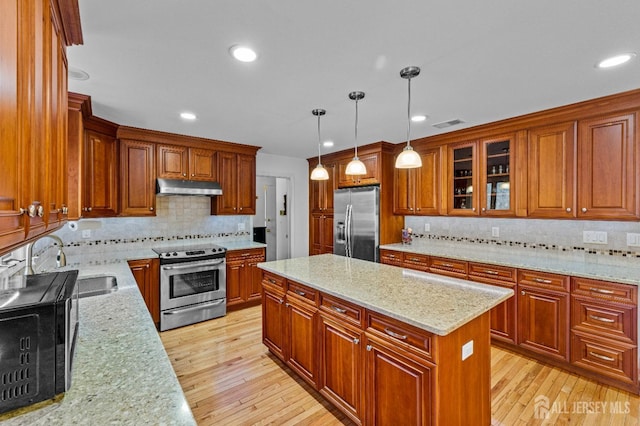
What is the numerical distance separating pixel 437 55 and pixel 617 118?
204 cm

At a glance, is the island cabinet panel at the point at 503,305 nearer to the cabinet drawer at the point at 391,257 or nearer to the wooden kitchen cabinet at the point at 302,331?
the cabinet drawer at the point at 391,257

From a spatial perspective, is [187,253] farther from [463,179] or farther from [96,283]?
[463,179]

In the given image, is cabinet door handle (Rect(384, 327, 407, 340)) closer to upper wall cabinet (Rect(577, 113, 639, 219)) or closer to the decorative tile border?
upper wall cabinet (Rect(577, 113, 639, 219))

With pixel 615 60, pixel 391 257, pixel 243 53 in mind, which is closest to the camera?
pixel 243 53

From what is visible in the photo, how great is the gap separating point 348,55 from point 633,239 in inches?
123

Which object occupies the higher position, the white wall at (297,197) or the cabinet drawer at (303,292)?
the white wall at (297,197)

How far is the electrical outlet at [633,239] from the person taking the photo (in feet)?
9.01

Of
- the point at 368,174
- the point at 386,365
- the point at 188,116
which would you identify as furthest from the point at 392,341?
the point at 368,174

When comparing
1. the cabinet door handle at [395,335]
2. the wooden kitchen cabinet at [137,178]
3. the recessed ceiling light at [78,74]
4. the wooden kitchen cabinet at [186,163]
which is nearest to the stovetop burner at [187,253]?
the wooden kitchen cabinet at [137,178]

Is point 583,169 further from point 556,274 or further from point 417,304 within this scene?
point 417,304

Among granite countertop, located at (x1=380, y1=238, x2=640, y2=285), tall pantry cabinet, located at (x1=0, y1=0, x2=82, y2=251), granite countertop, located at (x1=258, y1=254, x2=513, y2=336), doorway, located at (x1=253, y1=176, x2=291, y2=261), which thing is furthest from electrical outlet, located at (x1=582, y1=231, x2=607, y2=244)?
doorway, located at (x1=253, y1=176, x2=291, y2=261)

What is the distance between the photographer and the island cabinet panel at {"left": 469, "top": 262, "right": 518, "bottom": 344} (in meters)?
2.98

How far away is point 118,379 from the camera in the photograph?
3.68 feet

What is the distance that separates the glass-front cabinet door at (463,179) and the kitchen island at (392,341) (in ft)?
5.67
